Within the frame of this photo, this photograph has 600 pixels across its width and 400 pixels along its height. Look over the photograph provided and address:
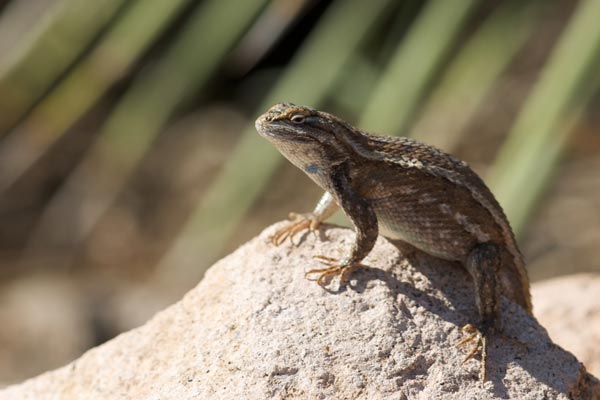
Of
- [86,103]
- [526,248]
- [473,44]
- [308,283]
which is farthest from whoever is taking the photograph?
[526,248]

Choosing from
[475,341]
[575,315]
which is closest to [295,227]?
[475,341]

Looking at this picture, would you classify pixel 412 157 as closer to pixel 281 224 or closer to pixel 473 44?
pixel 281 224

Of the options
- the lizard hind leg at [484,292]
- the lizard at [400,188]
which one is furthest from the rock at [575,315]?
the lizard hind leg at [484,292]

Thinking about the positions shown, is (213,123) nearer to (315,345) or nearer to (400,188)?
(400,188)

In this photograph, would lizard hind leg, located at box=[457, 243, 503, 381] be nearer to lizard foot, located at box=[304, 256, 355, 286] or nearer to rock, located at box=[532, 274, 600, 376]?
lizard foot, located at box=[304, 256, 355, 286]

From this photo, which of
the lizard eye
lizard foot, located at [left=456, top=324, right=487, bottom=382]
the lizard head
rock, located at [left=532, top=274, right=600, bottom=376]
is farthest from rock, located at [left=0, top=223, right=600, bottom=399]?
rock, located at [left=532, top=274, right=600, bottom=376]

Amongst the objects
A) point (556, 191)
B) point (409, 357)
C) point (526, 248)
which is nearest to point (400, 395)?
point (409, 357)

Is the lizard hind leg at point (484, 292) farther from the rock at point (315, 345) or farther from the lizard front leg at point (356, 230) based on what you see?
A: the lizard front leg at point (356, 230)
